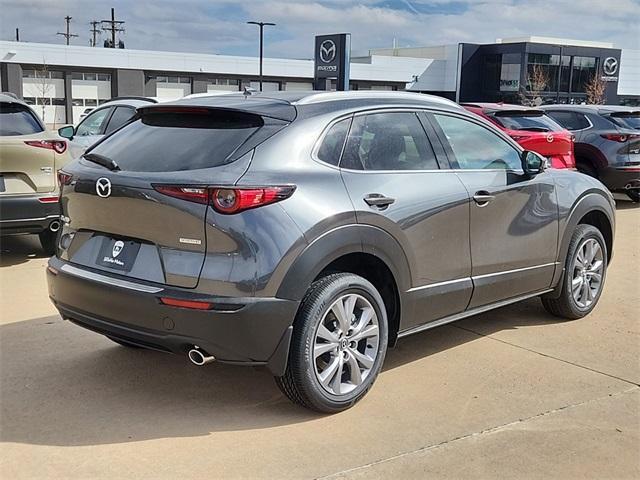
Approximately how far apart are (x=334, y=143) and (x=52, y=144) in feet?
14.1

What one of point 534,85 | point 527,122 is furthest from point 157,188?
point 534,85

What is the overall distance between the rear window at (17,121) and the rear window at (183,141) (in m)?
3.47

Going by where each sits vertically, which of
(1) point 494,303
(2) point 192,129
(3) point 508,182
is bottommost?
(1) point 494,303

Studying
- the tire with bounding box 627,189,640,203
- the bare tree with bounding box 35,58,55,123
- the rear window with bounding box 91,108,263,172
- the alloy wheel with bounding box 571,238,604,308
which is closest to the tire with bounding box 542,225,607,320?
the alloy wheel with bounding box 571,238,604,308

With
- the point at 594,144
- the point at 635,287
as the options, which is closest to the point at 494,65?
the point at 594,144

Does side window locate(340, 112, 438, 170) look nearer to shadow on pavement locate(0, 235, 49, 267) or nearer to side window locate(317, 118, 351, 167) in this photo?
side window locate(317, 118, 351, 167)

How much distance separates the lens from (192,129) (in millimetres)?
4062

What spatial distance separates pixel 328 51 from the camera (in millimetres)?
41719

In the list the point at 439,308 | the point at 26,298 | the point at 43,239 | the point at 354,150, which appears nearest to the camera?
the point at 354,150

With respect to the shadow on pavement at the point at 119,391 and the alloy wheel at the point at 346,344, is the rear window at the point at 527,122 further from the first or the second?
the alloy wheel at the point at 346,344

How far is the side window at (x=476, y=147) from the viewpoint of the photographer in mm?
4882

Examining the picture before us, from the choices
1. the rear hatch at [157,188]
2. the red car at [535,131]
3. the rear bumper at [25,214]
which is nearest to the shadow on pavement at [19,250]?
the rear bumper at [25,214]

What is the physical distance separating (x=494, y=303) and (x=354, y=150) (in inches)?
64.4

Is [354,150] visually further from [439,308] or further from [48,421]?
[48,421]
